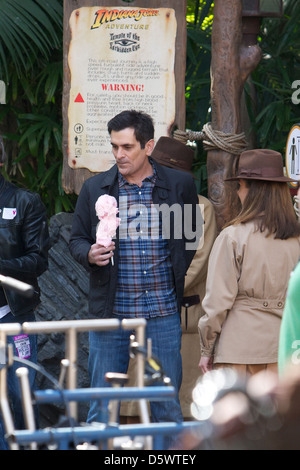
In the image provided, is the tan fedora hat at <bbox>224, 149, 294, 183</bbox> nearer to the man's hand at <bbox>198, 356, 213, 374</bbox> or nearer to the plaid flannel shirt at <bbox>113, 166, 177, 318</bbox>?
the plaid flannel shirt at <bbox>113, 166, 177, 318</bbox>

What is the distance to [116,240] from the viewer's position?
13.5ft

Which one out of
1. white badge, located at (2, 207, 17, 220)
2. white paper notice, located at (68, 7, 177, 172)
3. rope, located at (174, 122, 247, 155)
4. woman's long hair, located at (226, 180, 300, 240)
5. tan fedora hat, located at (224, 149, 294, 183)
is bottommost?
white badge, located at (2, 207, 17, 220)

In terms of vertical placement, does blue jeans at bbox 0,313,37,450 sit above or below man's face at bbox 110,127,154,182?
below

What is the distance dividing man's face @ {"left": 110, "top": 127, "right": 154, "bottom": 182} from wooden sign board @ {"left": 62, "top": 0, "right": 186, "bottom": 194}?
112 cm

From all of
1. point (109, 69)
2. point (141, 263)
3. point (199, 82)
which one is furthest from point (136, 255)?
point (199, 82)

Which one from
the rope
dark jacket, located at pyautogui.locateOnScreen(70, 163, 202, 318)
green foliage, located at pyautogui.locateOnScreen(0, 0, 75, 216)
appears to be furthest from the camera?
green foliage, located at pyautogui.locateOnScreen(0, 0, 75, 216)

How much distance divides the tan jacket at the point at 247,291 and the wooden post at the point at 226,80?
1324mm

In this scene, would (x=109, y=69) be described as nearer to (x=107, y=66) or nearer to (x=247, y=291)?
(x=107, y=66)

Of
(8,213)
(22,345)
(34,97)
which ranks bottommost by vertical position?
(22,345)

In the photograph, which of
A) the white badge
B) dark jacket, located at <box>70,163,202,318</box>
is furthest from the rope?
the white badge

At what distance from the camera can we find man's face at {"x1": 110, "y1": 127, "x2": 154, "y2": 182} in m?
4.17

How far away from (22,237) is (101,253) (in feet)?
2.03

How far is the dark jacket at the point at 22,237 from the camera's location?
14.1 ft
